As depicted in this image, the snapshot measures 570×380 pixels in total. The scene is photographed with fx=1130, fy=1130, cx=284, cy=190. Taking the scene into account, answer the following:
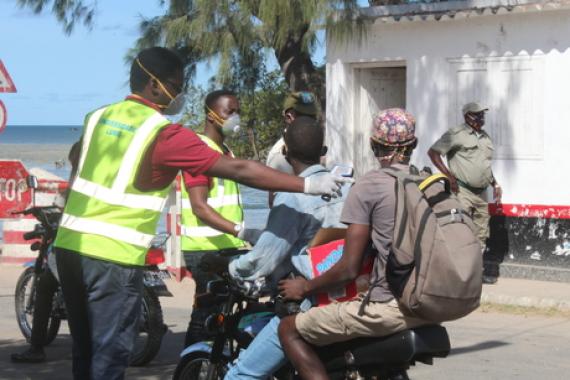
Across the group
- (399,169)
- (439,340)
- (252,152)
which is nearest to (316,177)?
(399,169)

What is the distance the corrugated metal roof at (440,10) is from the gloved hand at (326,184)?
8609 millimetres

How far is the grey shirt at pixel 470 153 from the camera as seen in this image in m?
12.1

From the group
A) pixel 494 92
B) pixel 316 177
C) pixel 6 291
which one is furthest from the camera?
pixel 494 92

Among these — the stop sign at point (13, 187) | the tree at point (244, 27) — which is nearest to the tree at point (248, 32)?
the tree at point (244, 27)

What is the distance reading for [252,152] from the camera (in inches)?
781

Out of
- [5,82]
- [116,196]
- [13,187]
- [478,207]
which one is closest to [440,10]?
[478,207]

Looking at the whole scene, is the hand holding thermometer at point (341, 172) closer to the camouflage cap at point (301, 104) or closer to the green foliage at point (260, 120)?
the camouflage cap at point (301, 104)

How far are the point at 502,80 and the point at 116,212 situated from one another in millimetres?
8798

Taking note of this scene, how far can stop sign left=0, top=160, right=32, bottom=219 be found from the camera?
1445 centimetres

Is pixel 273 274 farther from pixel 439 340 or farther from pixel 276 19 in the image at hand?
pixel 276 19

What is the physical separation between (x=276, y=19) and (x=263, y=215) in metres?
10.7

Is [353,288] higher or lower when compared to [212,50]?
lower

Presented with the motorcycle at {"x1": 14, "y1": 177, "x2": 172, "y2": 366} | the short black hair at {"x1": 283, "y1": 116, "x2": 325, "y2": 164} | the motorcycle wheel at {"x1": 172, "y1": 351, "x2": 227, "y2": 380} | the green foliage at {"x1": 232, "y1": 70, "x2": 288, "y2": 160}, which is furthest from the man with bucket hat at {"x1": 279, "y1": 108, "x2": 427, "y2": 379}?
the green foliage at {"x1": 232, "y1": 70, "x2": 288, "y2": 160}

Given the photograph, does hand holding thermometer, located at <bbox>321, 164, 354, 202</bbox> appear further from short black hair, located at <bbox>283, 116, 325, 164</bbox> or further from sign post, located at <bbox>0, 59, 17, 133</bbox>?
sign post, located at <bbox>0, 59, 17, 133</bbox>
